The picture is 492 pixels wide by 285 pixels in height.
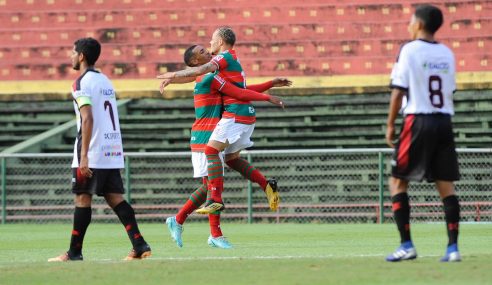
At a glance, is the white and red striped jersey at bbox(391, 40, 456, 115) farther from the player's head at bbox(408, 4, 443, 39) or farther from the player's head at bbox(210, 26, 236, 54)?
the player's head at bbox(210, 26, 236, 54)

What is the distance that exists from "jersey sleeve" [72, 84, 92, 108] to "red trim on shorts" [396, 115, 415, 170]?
8.32 ft

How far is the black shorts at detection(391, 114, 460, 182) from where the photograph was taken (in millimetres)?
8734

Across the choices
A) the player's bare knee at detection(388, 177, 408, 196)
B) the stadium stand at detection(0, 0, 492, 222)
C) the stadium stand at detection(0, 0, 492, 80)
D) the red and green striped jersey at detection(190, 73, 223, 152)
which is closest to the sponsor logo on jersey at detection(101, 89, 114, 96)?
the red and green striped jersey at detection(190, 73, 223, 152)

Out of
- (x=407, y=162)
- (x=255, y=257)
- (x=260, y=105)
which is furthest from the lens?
(x=260, y=105)

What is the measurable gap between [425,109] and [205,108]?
3781 mm

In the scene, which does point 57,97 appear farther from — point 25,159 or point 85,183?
point 85,183

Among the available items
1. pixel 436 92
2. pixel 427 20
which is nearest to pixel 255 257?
pixel 436 92

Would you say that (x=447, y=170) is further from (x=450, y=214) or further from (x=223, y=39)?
(x=223, y=39)

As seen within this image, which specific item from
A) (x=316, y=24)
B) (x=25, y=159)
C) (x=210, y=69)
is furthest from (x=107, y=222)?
(x=210, y=69)

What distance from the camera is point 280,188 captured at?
70.3 ft

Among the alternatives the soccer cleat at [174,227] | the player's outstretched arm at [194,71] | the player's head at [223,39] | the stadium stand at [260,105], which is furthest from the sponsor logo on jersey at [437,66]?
the stadium stand at [260,105]

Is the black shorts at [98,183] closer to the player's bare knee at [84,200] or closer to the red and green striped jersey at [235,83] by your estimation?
the player's bare knee at [84,200]

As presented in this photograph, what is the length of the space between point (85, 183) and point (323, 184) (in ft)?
37.4

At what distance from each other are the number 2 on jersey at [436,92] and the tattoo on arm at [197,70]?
3.12 m
